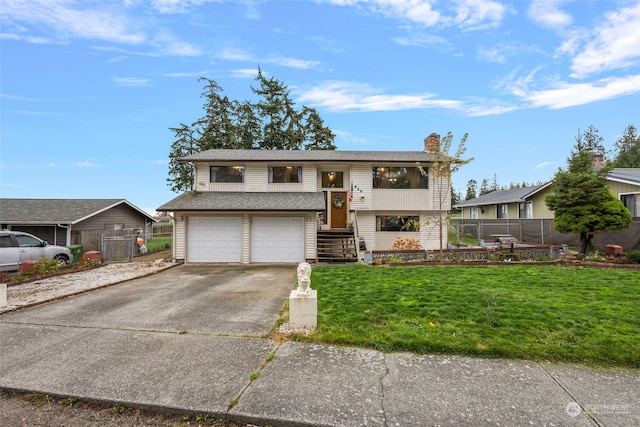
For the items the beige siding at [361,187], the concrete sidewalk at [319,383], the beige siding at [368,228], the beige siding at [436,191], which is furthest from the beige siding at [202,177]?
the beige siding at [436,191]

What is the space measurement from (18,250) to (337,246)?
12.2 meters

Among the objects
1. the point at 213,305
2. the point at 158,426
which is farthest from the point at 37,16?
the point at 158,426

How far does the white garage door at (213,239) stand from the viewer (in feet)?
41.4

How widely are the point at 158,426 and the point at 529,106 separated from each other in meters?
24.0

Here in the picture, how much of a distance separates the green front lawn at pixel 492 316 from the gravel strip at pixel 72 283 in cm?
629

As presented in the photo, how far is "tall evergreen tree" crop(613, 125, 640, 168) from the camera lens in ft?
127

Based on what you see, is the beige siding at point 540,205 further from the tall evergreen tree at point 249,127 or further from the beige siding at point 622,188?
the tall evergreen tree at point 249,127

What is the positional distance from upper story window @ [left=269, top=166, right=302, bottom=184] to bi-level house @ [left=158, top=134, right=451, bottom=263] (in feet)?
0.17

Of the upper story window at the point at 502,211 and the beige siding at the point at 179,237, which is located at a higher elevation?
the upper story window at the point at 502,211

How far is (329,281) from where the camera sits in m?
7.99

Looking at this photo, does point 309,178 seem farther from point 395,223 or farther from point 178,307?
point 178,307

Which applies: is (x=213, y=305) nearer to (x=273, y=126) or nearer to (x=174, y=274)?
(x=174, y=274)

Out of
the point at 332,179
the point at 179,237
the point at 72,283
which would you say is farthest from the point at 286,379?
the point at 332,179

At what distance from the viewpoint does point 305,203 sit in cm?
1271
